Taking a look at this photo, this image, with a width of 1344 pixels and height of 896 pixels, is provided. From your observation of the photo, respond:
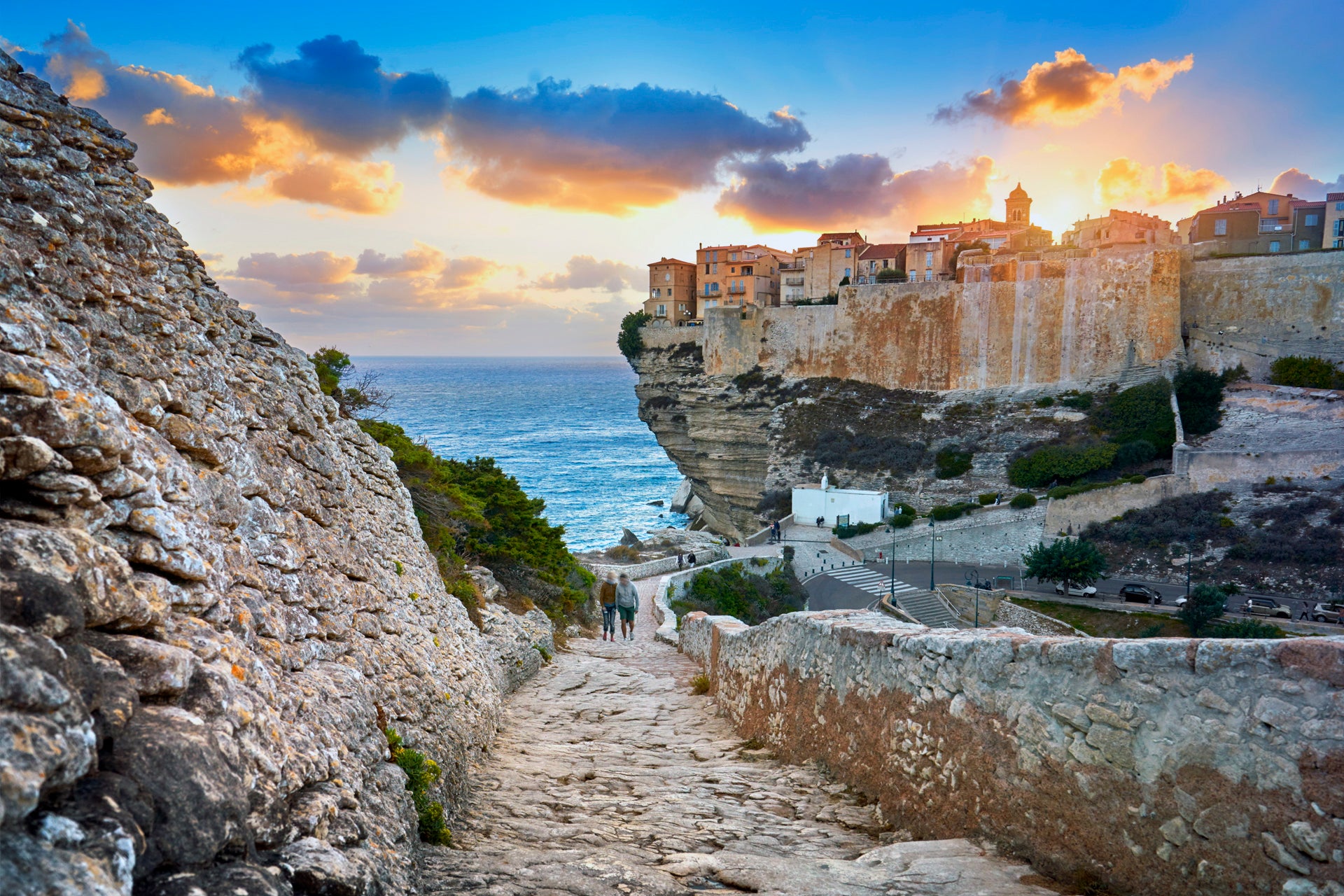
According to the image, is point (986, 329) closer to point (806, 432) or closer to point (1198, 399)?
point (1198, 399)

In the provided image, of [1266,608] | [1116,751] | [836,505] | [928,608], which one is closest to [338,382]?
[1116,751]

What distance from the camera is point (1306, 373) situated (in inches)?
1513

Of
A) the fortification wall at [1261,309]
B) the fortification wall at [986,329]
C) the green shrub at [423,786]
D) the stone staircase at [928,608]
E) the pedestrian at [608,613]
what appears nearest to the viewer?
the green shrub at [423,786]

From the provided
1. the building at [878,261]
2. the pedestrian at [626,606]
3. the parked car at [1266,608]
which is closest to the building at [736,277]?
the building at [878,261]

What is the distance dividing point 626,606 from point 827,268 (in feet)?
149

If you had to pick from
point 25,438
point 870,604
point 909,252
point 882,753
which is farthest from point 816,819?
point 909,252

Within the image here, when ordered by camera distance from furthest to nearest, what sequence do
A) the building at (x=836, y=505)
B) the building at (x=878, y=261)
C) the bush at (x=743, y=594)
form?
1. the building at (x=878, y=261)
2. the building at (x=836, y=505)
3. the bush at (x=743, y=594)

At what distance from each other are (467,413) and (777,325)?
7840 cm

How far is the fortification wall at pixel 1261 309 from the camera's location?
39500 mm

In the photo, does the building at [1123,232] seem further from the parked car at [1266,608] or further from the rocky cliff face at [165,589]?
the rocky cliff face at [165,589]

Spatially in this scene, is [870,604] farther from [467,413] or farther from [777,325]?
[467,413]

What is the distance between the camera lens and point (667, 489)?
71500 millimetres

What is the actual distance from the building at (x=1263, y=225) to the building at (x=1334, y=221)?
0.42 meters

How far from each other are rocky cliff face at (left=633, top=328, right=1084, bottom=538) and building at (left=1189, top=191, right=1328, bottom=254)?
22876 mm
